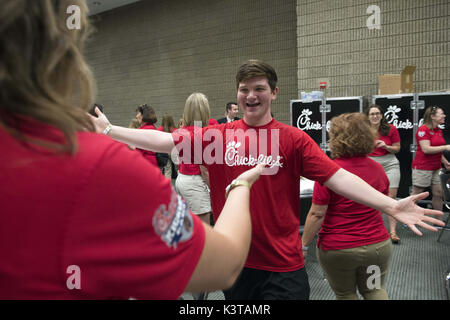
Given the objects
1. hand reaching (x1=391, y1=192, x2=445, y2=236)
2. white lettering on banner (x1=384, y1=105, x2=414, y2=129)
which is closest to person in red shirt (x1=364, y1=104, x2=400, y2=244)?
white lettering on banner (x1=384, y1=105, x2=414, y2=129)

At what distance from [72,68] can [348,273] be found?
2.06 m

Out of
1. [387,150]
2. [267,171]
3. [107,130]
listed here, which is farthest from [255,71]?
[387,150]

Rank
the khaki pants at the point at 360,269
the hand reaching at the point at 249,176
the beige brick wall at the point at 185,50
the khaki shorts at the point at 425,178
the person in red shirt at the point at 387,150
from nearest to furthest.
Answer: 1. the hand reaching at the point at 249,176
2. the khaki pants at the point at 360,269
3. the person in red shirt at the point at 387,150
4. the khaki shorts at the point at 425,178
5. the beige brick wall at the point at 185,50

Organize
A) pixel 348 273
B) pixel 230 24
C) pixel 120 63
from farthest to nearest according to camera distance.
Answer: pixel 120 63 < pixel 230 24 < pixel 348 273

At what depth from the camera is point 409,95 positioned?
5.23 meters

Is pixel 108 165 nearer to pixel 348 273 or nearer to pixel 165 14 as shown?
pixel 348 273

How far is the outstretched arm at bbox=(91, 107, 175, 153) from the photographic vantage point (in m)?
1.74

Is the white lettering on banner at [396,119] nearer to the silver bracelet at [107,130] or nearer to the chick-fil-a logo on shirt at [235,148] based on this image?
the chick-fil-a logo on shirt at [235,148]

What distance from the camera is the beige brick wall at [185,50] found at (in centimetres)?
776

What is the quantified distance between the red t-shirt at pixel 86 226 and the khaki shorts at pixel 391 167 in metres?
4.46

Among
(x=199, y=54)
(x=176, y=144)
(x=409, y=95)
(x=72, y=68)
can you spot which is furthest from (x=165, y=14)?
(x=72, y=68)

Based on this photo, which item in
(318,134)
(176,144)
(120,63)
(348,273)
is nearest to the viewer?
(176,144)

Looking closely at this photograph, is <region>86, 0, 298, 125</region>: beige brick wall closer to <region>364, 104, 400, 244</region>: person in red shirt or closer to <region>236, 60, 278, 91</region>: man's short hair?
<region>364, 104, 400, 244</region>: person in red shirt

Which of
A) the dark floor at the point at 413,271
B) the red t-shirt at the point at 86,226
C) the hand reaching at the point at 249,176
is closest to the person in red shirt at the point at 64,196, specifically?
the red t-shirt at the point at 86,226
